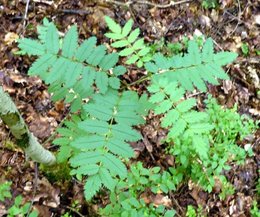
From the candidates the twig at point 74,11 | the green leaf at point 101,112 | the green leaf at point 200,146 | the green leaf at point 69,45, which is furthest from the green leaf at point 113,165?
the twig at point 74,11

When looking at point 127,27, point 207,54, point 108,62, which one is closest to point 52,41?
point 108,62

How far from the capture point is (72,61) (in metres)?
2.21

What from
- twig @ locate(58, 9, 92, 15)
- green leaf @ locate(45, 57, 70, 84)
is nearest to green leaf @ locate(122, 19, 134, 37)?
green leaf @ locate(45, 57, 70, 84)

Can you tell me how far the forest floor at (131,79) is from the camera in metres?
A: 3.31

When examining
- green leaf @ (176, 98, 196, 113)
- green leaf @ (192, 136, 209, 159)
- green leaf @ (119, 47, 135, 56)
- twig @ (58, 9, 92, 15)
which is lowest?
green leaf @ (192, 136, 209, 159)

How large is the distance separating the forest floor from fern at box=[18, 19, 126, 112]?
1296 mm

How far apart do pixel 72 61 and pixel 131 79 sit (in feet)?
6.52

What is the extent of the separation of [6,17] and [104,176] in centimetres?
258

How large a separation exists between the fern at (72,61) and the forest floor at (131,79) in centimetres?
130

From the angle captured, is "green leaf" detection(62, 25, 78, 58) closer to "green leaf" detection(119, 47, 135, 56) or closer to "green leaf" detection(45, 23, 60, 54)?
"green leaf" detection(45, 23, 60, 54)

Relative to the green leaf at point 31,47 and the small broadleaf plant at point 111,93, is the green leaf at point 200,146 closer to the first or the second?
the small broadleaf plant at point 111,93

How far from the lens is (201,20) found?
4.96 metres

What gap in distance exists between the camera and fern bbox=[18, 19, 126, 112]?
2.16 metres

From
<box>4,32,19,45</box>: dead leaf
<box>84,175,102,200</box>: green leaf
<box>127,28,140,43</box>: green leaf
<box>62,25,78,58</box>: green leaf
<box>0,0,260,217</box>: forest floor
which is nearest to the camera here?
<box>84,175,102,200</box>: green leaf
